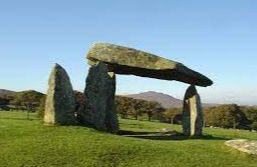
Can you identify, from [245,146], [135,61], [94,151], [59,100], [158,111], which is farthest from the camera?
[158,111]

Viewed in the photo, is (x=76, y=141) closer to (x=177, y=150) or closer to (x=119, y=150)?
(x=119, y=150)

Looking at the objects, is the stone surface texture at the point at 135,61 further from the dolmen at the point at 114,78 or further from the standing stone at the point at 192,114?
the standing stone at the point at 192,114

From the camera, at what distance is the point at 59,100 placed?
3272 cm

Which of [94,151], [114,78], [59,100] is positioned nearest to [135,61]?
[114,78]

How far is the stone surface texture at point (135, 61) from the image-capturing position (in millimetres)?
37656

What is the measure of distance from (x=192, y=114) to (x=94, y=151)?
14.4 metres

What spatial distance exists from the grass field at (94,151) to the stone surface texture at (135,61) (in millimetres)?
6909

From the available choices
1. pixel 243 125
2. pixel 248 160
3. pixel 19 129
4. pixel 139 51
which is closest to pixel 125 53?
pixel 139 51

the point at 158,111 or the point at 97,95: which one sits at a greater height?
the point at 158,111

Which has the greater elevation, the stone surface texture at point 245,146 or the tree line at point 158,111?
the tree line at point 158,111

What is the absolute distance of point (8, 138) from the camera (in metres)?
29.7

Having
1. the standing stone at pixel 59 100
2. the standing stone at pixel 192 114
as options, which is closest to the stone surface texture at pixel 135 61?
the standing stone at pixel 192 114

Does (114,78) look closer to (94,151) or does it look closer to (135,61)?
(135,61)

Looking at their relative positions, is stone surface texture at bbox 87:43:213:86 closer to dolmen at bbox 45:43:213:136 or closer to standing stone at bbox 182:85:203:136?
dolmen at bbox 45:43:213:136
